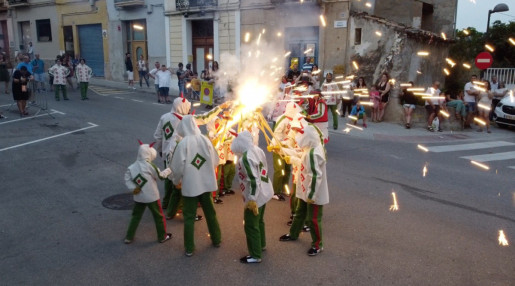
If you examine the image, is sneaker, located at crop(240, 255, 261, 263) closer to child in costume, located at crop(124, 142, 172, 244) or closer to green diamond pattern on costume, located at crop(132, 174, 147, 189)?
child in costume, located at crop(124, 142, 172, 244)

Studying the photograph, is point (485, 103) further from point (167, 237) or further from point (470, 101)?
point (167, 237)

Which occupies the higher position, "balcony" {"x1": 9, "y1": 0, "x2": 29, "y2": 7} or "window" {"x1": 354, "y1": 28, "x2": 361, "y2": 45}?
"balcony" {"x1": 9, "y1": 0, "x2": 29, "y2": 7}

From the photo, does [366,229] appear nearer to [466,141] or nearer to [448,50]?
[466,141]

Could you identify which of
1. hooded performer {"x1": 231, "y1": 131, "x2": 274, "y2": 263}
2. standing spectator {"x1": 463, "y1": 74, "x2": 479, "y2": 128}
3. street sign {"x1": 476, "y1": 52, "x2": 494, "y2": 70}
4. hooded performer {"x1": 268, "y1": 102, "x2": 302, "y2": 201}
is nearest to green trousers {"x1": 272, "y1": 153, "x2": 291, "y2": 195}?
hooded performer {"x1": 268, "y1": 102, "x2": 302, "y2": 201}

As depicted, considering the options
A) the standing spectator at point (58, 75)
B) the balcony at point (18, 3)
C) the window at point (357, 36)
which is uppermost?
the balcony at point (18, 3)

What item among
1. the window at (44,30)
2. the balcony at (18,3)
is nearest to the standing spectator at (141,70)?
the window at (44,30)

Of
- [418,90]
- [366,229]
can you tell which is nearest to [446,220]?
[366,229]

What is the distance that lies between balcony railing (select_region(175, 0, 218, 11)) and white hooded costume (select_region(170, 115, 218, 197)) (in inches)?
727

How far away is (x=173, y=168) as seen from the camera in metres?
5.37

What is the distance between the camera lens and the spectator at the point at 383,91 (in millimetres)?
15102

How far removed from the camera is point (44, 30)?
1246 inches

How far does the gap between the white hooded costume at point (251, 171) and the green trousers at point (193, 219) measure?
0.60 meters

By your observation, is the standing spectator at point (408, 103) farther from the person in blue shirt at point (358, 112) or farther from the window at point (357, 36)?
the window at point (357, 36)

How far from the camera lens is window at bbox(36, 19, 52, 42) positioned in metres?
31.3
